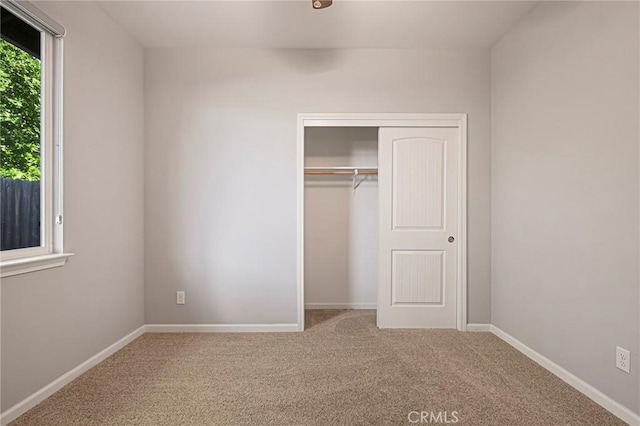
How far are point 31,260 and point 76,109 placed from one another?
107 centimetres

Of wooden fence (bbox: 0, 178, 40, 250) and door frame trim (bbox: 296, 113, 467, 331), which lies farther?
door frame trim (bbox: 296, 113, 467, 331)

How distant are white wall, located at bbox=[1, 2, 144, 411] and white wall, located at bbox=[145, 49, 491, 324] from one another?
0.23m

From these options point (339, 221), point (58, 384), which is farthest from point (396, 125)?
point (58, 384)

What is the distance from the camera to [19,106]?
2010 millimetres

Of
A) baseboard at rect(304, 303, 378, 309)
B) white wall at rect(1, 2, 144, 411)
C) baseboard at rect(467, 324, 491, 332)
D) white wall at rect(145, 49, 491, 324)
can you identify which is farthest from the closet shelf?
baseboard at rect(467, 324, 491, 332)

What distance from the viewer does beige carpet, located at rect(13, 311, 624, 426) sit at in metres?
1.91

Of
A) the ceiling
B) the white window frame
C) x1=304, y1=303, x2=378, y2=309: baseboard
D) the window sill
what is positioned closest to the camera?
the window sill

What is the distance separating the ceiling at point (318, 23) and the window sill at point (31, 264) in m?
1.91

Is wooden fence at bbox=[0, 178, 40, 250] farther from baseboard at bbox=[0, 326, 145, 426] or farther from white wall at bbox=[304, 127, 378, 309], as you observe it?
white wall at bbox=[304, 127, 378, 309]

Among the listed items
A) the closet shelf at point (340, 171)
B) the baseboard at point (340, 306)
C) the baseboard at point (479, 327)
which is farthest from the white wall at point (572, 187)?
the baseboard at point (340, 306)

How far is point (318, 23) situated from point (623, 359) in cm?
309

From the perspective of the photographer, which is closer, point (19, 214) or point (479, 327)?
point (19, 214)

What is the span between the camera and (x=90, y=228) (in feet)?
8.22

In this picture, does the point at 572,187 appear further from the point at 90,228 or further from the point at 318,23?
the point at 90,228
